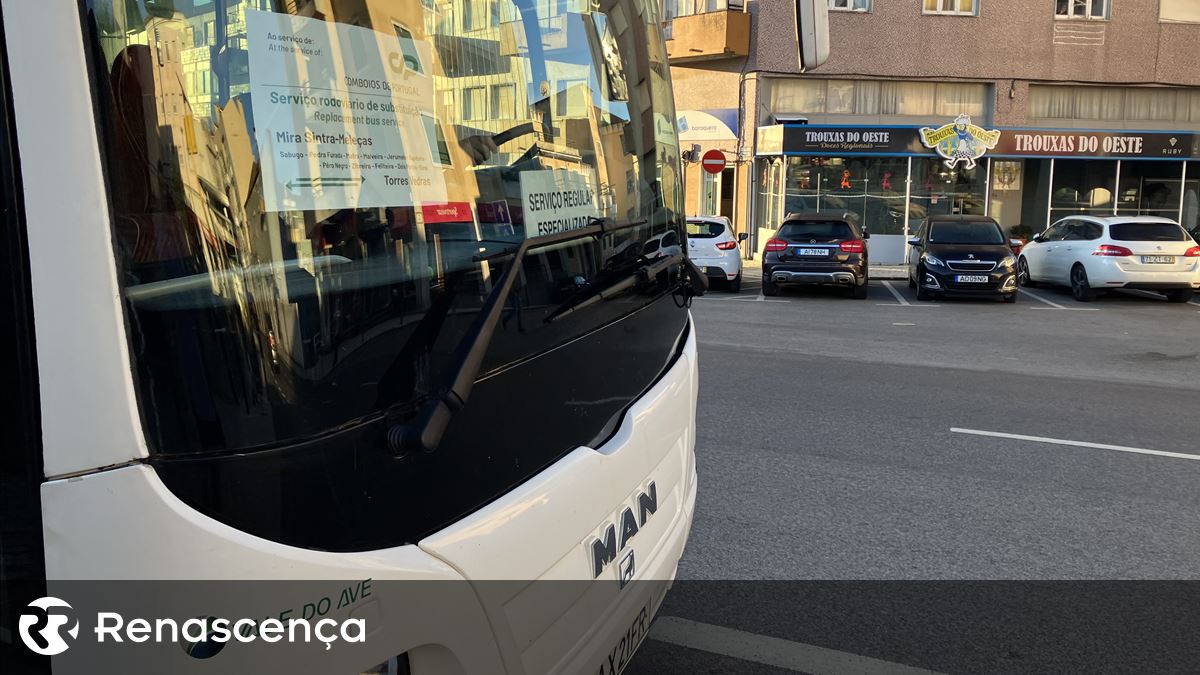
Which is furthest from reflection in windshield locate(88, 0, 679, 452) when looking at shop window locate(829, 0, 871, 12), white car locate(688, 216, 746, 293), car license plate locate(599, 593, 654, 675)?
shop window locate(829, 0, 871, 12)

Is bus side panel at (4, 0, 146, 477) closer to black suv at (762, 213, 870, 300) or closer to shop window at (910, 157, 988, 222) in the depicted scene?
black suv at (762, 213, 870, 300)

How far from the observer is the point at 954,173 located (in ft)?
88.2

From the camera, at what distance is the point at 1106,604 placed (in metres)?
4.03

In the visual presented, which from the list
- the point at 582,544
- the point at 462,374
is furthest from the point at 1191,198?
the point at 462,374

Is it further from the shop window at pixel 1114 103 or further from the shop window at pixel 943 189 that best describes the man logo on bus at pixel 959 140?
the shop window at pixel 1114 103

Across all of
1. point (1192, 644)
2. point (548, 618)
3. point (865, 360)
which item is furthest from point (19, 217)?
point (865, 360)

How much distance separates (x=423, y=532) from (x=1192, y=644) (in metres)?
3.26

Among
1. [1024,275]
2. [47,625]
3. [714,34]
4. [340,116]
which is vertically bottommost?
[1024,275]

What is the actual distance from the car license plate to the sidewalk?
20814 mm

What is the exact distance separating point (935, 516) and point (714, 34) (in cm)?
2325

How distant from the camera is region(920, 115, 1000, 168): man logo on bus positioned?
84.8 ft

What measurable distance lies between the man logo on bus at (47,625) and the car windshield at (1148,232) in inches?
749

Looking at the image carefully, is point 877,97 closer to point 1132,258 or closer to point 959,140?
point 959,140

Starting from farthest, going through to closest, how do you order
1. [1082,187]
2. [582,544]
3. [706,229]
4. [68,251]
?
[1082,187]
[706,229]
[582,544]
[68,251]
